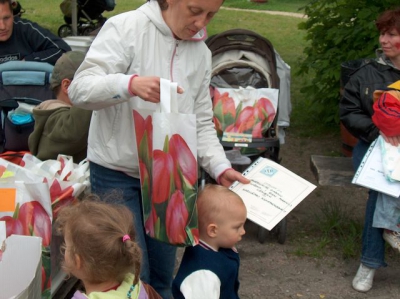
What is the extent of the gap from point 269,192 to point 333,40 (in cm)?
384

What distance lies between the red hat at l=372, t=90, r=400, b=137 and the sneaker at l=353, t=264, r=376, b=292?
84 cm

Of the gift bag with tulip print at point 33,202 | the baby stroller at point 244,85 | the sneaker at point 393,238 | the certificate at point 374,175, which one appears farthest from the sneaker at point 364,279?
the gift bag with tulip print at point 33,202

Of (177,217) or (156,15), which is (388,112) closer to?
(156,15)

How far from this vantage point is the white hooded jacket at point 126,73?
8.34ft

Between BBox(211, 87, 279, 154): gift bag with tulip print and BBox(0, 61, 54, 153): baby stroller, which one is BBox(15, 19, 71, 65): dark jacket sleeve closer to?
BBox(0, 61, 54, 153): baby stroller

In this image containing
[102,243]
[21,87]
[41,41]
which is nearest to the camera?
[102,243]

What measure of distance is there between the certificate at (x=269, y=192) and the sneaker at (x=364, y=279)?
1.58 meters

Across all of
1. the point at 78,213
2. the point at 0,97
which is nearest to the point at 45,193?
the point at 78,213

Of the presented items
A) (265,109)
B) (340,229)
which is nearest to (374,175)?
(340,229)

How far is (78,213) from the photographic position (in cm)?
233

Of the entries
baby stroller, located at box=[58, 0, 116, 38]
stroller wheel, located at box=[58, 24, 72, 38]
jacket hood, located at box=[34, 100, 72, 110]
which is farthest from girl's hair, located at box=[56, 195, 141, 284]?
stroller wheel, located at box=[58, 24, 72, 38]

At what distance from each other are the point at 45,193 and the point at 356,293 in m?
2.13

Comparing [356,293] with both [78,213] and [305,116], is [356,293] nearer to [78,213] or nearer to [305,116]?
[78,213]

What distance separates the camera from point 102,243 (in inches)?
88.0
